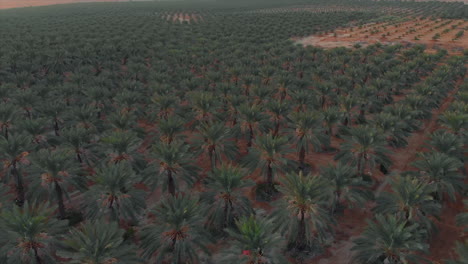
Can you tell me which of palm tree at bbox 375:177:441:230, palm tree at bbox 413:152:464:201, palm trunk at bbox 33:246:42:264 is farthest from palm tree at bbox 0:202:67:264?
palm tree at bbox 413:152:464:201

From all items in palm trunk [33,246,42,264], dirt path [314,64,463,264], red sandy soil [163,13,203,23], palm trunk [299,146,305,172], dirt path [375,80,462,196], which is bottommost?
dirt path [314,64,463,264]

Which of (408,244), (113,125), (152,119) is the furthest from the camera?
(152,119)

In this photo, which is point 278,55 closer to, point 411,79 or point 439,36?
point 411,79

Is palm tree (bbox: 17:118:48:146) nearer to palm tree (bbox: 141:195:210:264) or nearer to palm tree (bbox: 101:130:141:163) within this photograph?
palm tree (bbox: 101:130:141:163)

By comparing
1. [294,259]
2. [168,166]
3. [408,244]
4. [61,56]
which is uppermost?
[61,56]

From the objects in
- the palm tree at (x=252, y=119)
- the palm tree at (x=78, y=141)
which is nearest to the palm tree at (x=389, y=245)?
the palm tree at (x=252, y=119)

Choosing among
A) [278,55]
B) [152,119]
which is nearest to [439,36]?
[278,55]
